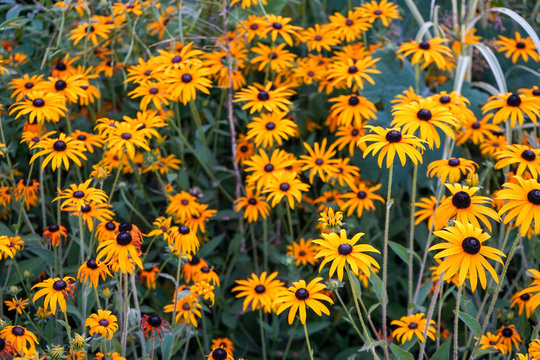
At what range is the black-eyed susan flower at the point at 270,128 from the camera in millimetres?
2275

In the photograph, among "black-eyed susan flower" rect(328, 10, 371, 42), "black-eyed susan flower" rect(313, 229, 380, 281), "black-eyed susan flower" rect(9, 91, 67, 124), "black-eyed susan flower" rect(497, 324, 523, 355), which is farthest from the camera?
"black-eyed susan flower" rect(328, 10, 371, 42)

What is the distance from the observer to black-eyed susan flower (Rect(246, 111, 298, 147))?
228 cm

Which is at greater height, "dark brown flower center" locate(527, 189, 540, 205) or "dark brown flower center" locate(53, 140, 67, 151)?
"dark brown flower center" locate(527, 189, 540, 205)

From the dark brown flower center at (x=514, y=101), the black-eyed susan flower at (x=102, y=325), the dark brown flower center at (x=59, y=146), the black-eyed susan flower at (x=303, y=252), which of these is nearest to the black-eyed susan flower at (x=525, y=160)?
the dark brown flower center at (x=514, y=101)

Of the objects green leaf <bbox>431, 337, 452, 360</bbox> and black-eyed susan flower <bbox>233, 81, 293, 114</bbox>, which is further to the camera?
black-eyed susan flower <bbox>233, 81, 293, 114</bbox>

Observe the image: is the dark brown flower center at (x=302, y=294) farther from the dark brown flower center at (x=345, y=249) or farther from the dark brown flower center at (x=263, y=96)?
the dark brown flower center at (x=263, y=96)

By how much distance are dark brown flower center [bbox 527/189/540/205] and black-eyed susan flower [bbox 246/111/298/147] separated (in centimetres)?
97

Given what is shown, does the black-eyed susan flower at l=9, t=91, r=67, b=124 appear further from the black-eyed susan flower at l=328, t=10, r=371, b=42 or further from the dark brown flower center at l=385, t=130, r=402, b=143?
the black-eyed susan flower at l=328, t=10, r=371, b=42

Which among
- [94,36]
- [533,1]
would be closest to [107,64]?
[94,36]

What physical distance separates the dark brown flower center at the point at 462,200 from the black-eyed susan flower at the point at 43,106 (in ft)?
4.35

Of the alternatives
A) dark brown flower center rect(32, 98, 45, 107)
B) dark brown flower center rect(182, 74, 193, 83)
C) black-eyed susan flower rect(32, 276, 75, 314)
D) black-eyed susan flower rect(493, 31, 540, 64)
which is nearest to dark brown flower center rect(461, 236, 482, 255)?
black-eyed susan flower rect(32, 276, 75, 314)

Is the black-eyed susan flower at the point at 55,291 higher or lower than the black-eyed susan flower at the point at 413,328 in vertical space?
higher

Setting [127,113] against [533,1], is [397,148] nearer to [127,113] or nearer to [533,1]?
[127,113]

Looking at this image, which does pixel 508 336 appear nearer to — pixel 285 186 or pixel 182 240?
pixel 285 186
